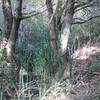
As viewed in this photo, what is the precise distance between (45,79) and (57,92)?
1.90ft

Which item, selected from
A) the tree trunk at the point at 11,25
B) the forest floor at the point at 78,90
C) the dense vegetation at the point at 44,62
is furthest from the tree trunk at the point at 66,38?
the tree trunk at the point at 11,25

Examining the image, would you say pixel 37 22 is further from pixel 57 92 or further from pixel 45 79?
pixel 57 92

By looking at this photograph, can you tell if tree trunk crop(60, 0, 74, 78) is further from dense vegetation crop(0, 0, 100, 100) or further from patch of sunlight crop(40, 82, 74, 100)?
patch of sunlight crop(40, 82, 74, 100)

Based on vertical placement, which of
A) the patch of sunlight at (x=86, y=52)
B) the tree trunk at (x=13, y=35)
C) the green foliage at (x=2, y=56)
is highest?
the tree trunk at (x=13, y=35)

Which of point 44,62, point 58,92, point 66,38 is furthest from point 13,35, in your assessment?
point 58,92

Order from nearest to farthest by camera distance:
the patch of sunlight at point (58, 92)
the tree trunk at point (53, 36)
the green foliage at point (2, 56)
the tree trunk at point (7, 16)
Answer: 1. the patch of sunlight at point (58, 92)
2. the tree trunk at point (53, 36)
3. the green foliage at point (2, 56)
4. the tree trunk at point (7, 16)

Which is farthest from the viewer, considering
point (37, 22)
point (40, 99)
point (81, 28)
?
point (81, 28)

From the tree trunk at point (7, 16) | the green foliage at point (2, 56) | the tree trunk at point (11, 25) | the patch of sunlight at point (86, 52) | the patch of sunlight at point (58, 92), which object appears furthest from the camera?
the patch of sunlight at point (86, 52)

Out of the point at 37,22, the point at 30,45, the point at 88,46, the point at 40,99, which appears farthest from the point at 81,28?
the point at 40,99

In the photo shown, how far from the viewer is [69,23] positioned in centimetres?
595

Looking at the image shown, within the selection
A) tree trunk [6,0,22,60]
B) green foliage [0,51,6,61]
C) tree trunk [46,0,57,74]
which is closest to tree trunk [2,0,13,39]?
tree trunk [6,0,22,60]

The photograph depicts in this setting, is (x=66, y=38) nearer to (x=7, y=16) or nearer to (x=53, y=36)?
(x=53, y=36)

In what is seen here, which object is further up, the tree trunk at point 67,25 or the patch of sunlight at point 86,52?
the tree trunk at point 67,25

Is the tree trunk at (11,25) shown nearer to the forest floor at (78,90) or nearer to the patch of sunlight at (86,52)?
the forest floor at (78,90)
